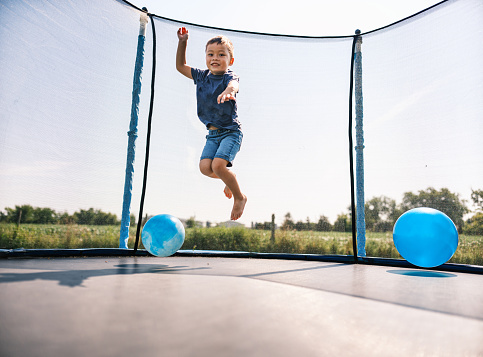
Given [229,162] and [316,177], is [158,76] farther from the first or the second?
[316,177]

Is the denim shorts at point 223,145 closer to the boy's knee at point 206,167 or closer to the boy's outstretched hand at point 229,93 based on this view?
the boy's knee at point 206,167

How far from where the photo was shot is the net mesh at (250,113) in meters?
2.50

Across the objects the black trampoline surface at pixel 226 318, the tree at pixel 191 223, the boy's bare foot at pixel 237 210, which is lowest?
the black trampoline surface at pixel 226 318

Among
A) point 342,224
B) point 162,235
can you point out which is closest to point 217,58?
point 162,235

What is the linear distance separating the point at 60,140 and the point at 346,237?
2929 millimetres

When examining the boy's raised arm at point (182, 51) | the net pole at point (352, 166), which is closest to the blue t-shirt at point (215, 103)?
the boy's raised arm at point (182, 51)

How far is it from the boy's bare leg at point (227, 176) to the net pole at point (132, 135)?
2.97ft

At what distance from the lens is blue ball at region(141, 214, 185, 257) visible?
7.96 ft

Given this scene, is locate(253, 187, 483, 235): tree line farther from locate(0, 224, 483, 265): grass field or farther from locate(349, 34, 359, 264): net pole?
locate(349, 34, 359, 264): net pole

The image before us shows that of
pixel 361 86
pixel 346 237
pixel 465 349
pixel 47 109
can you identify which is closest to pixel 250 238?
pixel 346 237

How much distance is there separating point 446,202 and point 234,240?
91.4 inches

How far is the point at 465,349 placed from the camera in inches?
29.2

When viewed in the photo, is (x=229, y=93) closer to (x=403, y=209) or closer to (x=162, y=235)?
(x=162, y=235)

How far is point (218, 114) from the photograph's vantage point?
2529 mm
